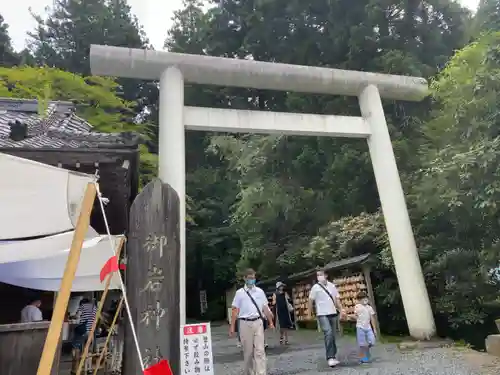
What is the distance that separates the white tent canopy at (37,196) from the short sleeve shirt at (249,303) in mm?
3277

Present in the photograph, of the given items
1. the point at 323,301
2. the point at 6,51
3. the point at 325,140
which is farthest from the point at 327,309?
the point at 6,51

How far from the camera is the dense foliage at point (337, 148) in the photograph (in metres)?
8.75

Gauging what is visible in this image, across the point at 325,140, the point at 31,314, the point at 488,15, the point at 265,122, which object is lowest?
the point at 31,314

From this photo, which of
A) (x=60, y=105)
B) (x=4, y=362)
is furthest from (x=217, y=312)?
(x=4, y=362)

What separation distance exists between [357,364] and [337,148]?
340 inches

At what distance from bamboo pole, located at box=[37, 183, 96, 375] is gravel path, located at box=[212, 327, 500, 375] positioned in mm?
4913

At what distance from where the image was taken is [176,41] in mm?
22859

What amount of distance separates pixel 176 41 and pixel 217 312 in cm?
1468

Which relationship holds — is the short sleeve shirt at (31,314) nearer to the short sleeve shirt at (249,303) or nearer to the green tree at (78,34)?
the short sleeve shirt at (249,303)

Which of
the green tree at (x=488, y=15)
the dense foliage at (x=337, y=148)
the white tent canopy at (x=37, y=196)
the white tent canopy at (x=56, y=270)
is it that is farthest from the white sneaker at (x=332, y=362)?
the green tree at (x=488, y=15)

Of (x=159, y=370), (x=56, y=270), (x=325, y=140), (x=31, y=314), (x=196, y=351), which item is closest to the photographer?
(x=159, y=370)

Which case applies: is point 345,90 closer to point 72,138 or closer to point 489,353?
point 489,353

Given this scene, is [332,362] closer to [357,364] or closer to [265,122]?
[357,364]

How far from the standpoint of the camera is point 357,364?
6.96 m
